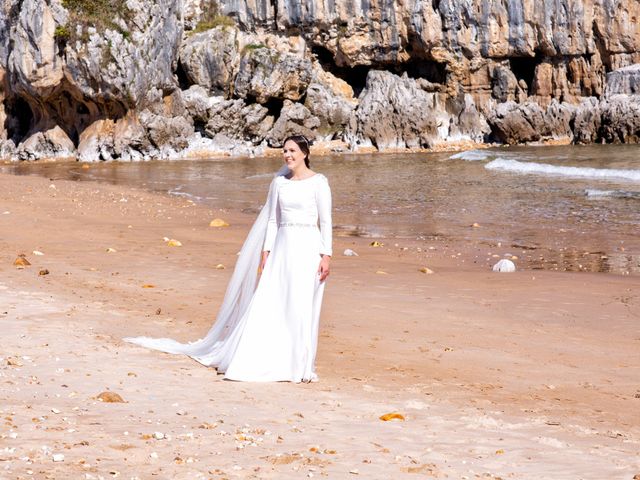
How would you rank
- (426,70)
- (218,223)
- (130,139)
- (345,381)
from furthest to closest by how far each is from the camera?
(426,70)
(130,139)
(218,223)
(345,381)

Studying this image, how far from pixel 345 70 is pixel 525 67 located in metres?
11.3

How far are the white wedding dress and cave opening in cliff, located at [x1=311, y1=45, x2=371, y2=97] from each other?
48.9 meters

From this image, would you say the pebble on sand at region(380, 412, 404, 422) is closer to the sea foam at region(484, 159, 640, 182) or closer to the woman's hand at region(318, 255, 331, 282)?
the woman's hand at region(318, 255, 331, 282)

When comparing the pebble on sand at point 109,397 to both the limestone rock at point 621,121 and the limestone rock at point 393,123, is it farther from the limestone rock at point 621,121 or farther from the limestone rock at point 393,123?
the limestone rock at point 621,121

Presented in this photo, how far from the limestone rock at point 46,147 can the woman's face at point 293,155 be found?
122ft

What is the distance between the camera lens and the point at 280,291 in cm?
607

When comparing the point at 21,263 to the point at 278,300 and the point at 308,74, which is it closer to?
the point at 278,300

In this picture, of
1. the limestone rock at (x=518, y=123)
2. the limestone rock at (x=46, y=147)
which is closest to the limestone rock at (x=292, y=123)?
the limestone rock at (x=518, y=123)

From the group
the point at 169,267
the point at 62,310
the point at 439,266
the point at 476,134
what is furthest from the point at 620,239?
the point at 476,134

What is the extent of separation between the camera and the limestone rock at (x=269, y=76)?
48.0 meters

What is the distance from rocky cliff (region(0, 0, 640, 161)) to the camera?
4094 cm

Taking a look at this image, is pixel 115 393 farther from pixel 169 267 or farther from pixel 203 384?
pixel 169 267

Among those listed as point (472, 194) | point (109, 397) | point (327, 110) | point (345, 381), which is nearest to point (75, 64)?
point (327, 110)

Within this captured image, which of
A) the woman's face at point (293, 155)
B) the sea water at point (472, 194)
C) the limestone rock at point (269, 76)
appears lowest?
the sea water at point (472, 194)
